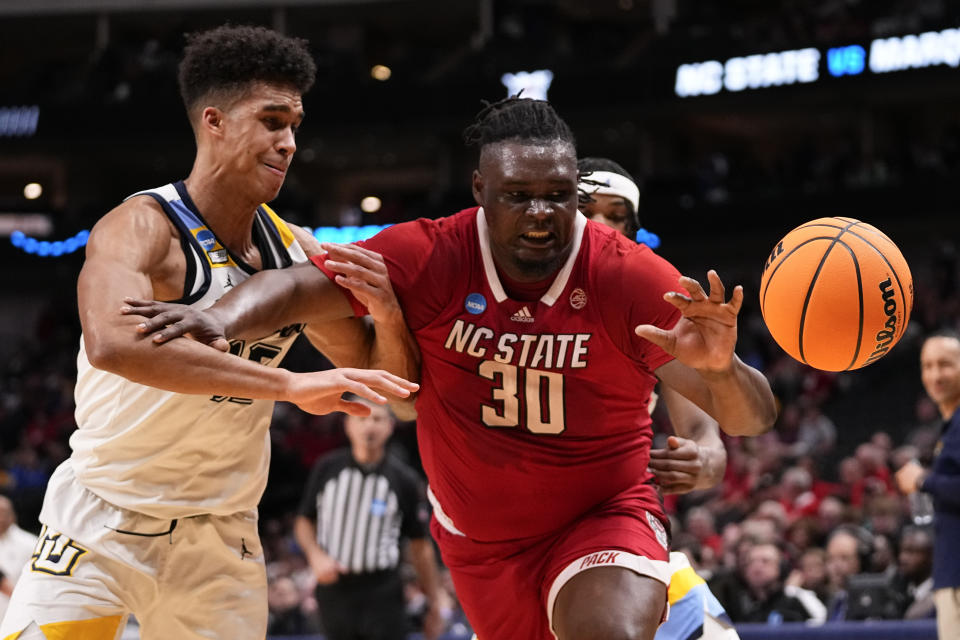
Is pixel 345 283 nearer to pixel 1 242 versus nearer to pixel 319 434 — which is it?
pixel 319 434

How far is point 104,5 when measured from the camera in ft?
84.9

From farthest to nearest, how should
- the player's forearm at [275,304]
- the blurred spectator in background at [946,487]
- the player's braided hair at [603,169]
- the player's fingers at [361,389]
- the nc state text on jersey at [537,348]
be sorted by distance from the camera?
the blurred spectator in background at [946,487], the player's braided hair at [603,169], the nc state text on jersey at [537,348], the player's forearm at [275,304], the player's fingers at [361,389]

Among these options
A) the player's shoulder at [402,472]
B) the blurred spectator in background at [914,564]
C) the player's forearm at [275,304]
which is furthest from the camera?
the player's shoulder at [402,472]

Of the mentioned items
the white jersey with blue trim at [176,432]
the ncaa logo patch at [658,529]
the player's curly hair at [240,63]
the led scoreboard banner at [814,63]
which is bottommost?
the ncaa logo patch at [658,529]

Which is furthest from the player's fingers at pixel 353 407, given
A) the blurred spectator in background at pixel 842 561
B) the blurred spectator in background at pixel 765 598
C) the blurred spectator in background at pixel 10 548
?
the blurred spectator in background at pixel 10 548

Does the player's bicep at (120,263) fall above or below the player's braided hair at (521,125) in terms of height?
below

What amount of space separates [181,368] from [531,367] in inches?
43.6

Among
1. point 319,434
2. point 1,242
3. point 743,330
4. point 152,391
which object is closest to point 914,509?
point 152,391

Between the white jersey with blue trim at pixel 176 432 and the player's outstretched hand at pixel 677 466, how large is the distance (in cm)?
140

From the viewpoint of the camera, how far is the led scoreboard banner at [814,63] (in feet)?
59.7

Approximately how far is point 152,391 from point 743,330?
15.1 m

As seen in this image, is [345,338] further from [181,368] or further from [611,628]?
[611,628]

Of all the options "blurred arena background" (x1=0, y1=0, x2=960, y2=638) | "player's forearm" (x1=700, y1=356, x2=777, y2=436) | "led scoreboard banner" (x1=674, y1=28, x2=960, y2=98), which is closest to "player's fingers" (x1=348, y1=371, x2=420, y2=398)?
"player's forearm" (x1=700, y1=356, x2=777, y2=436)

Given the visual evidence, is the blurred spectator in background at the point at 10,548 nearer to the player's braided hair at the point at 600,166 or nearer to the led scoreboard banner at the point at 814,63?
the player's braided hair at the point at 600,166
